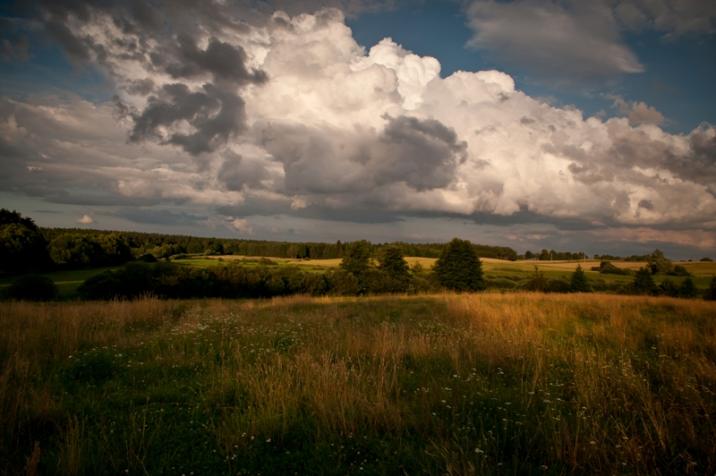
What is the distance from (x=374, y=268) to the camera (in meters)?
60.6

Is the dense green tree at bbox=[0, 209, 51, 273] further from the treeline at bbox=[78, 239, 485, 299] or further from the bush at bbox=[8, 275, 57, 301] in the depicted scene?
the treeline at bbox=[78, 239, 485, 299]

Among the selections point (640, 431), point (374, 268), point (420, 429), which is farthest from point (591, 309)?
point (374, 268)

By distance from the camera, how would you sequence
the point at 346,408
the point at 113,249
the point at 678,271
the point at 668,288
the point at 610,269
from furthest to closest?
1. the point at 610,269
2. the point at 113,249
3. the point at 678,271
4. the point at 668,288
5. the point at 346,408

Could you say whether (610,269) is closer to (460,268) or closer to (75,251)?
(460,268)

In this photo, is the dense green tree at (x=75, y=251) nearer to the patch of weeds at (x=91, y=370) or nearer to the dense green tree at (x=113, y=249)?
the dense green tree at (x=113, y=249)

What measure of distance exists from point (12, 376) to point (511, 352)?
28.7 feet

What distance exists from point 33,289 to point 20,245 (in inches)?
935

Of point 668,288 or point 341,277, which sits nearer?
point 668,288

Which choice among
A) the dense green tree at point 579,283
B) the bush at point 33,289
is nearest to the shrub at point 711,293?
the dense green tree at point 579,283

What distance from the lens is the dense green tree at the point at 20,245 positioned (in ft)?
171

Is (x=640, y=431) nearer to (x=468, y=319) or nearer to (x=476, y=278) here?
(x=468, y=319)

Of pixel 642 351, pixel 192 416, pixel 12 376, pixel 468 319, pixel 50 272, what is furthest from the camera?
pixel 50 272

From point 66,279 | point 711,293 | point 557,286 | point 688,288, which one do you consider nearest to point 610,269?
point 688,288

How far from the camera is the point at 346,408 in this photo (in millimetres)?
4410
